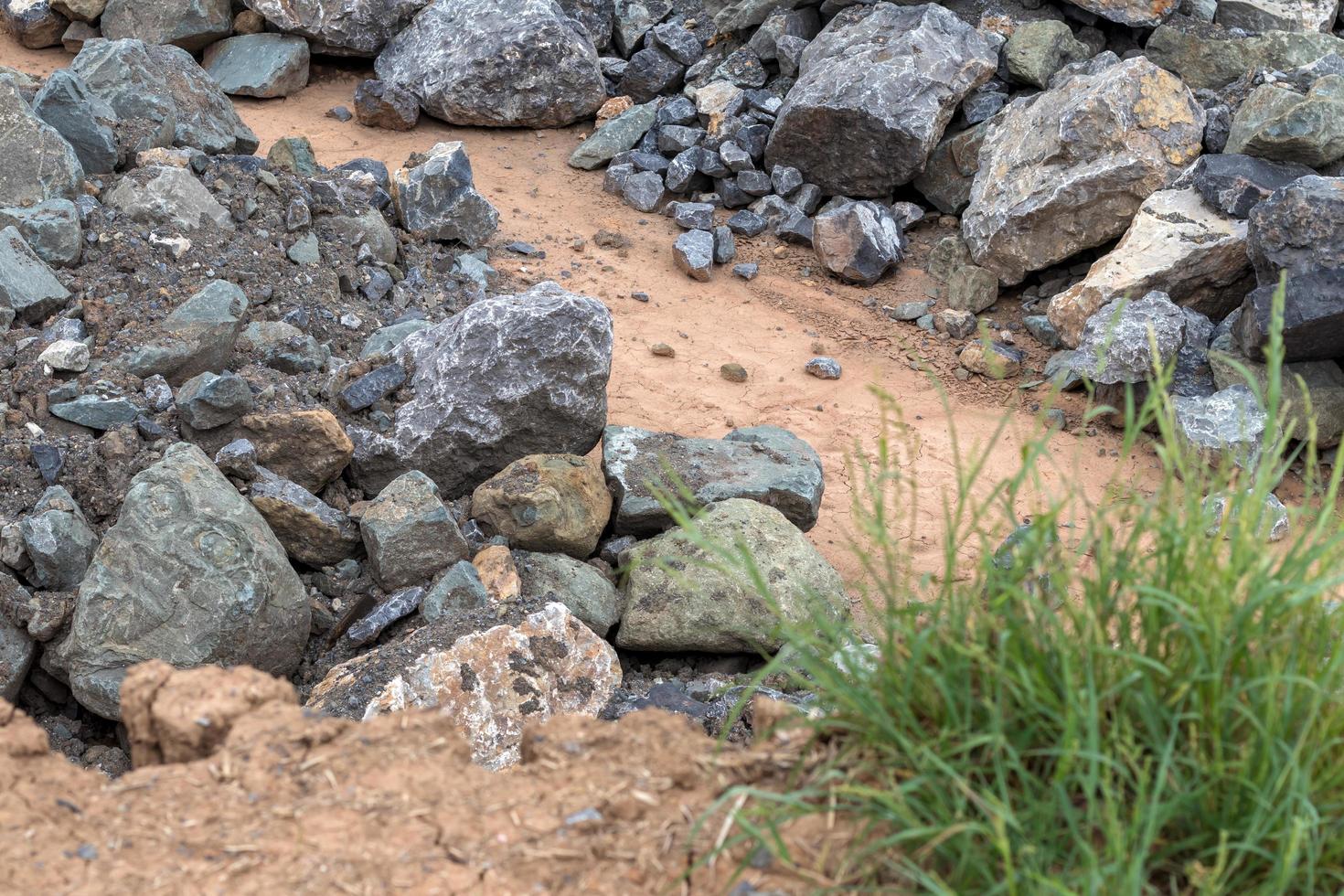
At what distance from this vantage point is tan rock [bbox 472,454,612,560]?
4699mm

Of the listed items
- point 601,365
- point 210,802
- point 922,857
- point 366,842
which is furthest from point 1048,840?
point 601,365

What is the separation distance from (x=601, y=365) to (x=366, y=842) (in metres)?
3.59

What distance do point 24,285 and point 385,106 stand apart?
158 inches

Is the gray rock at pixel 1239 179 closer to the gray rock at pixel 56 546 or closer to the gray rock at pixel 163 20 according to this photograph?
the gray rock at pixel 56 546

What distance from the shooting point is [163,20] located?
889 centimetres

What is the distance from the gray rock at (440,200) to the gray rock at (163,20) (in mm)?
2806

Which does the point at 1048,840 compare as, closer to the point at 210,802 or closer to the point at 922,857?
the point at 922,857

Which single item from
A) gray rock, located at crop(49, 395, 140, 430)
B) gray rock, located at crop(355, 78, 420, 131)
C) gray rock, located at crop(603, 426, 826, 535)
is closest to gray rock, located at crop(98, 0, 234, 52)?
gray rock, located at crop(355, 78, 420, 131)

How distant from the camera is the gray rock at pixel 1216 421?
5.69m

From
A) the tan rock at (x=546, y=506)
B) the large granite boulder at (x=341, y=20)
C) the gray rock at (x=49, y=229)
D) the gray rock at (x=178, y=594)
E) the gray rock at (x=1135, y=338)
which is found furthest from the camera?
the large granite boulder at (x=341, y=20)

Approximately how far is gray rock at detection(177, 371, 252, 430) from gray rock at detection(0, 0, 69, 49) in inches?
227

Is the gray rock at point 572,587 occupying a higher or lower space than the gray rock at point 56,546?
lower

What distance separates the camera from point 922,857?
66.2 inches

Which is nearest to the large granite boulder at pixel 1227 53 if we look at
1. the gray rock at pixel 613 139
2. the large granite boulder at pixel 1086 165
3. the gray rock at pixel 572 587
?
the large granite boulder at pixel 1086 165
